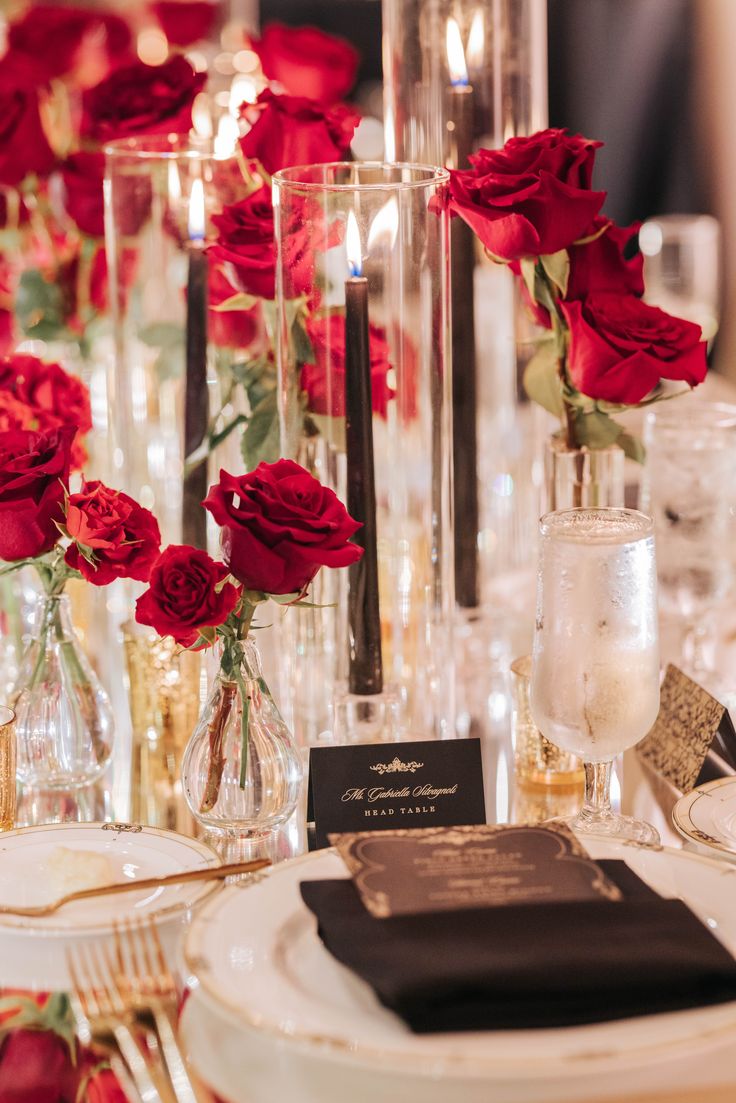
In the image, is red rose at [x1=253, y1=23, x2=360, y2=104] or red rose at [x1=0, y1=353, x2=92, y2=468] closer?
red rose at [x1=0, y1=353, x2=92, y2=468]

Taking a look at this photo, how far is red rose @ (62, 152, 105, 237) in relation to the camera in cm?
150

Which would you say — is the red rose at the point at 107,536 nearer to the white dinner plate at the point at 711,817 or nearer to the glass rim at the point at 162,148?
the white dinner plate at the point at 711,817

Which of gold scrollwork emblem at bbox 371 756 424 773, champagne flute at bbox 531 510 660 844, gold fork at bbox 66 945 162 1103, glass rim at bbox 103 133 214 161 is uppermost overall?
glass rim at bbox 103 133 214 161

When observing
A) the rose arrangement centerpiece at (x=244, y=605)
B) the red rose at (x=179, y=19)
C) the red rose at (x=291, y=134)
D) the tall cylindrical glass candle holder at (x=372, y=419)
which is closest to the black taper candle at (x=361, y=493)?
the tall cylindrical glass candle holder at (x=372, y=419)

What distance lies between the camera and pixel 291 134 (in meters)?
1.11

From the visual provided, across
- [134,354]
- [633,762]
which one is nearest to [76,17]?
[134,354]

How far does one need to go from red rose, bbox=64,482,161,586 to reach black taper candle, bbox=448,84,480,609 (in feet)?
1.18

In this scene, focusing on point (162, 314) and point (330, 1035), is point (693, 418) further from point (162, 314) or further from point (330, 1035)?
point (330, 1035)

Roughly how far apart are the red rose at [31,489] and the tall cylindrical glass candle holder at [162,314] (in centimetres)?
23

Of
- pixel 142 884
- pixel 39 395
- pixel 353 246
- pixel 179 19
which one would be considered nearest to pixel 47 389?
pixel 39 395

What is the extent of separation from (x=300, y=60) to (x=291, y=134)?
0.76m

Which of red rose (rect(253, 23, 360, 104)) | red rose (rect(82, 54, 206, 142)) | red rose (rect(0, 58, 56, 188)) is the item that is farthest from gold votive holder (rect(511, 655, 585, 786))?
red rose (rect(253, 23, 360, 104))

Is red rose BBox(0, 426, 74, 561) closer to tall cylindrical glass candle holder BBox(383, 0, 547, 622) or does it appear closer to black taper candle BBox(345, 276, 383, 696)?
black taper candle BBox(345, 276, 383, 696)

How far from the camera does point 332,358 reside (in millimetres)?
980
